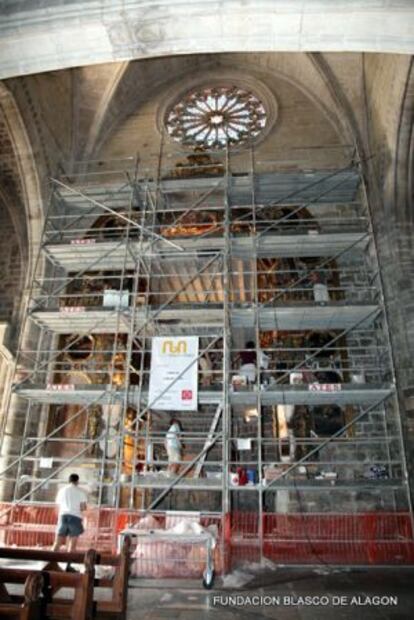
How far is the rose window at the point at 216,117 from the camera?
15.2 metres

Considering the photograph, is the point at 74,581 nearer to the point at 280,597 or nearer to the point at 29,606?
the point at 29,606

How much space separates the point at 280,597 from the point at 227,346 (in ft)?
13.4

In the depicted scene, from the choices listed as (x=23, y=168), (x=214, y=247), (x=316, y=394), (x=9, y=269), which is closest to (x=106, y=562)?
(x=316, y=394)

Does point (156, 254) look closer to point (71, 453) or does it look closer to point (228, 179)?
point (228, 179)

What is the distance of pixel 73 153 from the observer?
14.2m

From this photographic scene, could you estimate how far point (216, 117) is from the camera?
1551 cm

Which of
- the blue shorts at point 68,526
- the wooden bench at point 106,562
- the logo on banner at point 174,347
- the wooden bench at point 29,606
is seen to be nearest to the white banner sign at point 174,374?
the logo on banner at point 174,347

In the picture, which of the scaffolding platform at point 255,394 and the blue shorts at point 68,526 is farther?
the scaffolding platform at point 255,394

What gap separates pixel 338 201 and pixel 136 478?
319 inches

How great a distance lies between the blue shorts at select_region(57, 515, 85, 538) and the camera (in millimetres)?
6746

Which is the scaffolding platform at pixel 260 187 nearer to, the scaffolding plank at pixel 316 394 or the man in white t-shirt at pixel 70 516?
the scaffolding plank at pixel 316 394

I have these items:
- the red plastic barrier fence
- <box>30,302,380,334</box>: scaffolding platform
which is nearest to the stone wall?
<box>30,302,380,334</box>: scaffolding platform

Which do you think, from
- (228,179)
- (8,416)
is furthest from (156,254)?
(8,416)

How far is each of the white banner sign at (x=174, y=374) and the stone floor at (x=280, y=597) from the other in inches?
113
